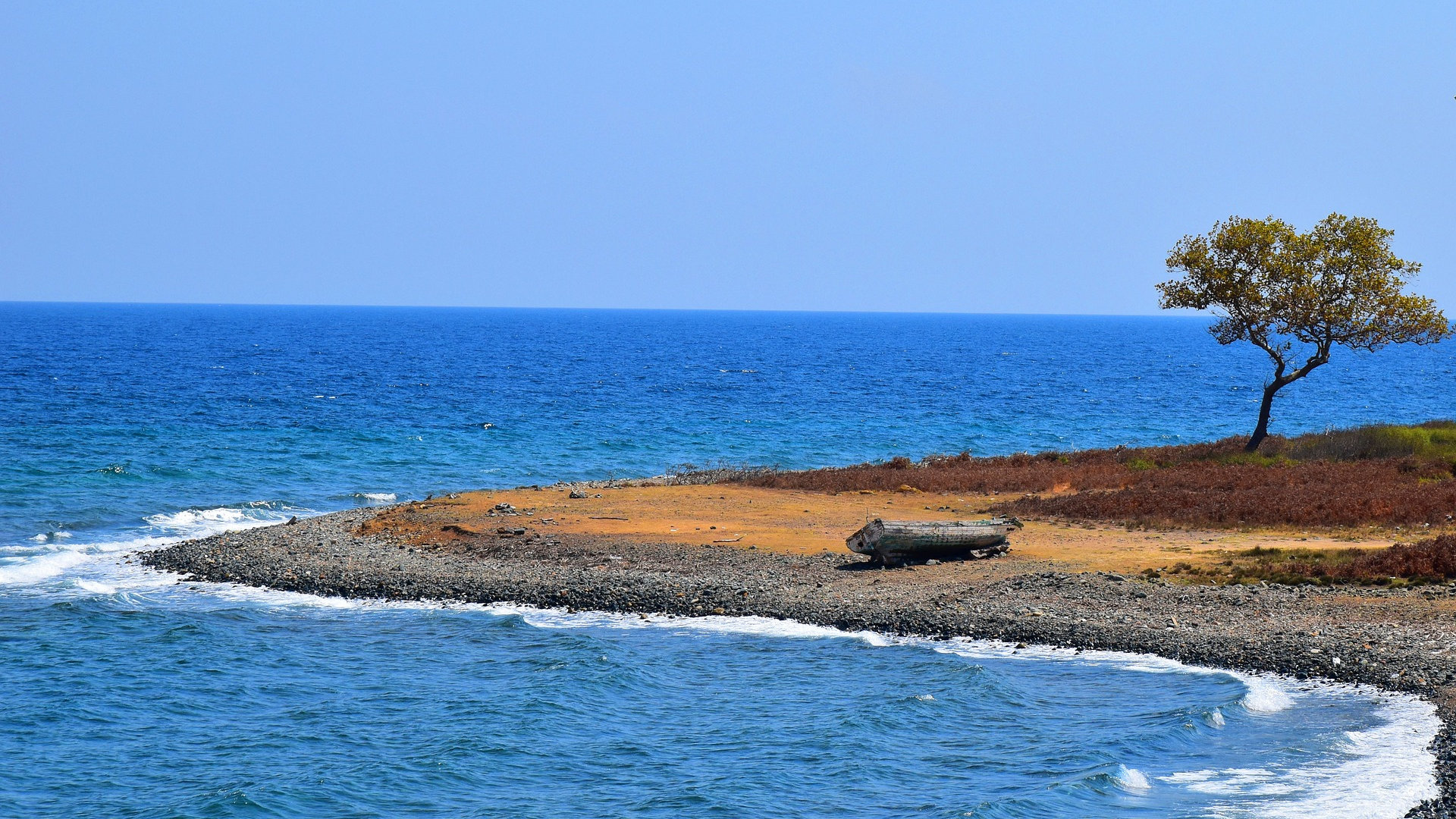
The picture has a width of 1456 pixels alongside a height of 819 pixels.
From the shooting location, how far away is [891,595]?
26781mm

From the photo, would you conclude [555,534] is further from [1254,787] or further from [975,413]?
[975,413]

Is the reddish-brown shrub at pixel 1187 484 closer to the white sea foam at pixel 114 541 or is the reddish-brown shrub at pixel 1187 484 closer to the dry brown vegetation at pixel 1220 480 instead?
A: the dry brown vegetation at pixel 1220 480

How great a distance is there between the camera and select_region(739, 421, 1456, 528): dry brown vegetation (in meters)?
33.0

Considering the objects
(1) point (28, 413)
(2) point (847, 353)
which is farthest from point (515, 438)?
(2) point (847, 353)

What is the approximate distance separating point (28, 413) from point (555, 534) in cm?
4626

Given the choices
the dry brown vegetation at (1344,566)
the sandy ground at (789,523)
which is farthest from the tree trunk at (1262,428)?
the dry brown vegetation at (1344,566)

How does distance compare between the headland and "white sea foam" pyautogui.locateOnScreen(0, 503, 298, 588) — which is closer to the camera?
the headland

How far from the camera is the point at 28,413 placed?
66.1m

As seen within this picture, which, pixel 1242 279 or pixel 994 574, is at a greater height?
pixel 1242 279

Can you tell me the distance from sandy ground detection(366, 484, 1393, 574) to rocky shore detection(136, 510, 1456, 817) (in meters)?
1.11

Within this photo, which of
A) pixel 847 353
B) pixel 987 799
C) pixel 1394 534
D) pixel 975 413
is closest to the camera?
pixel 987 799

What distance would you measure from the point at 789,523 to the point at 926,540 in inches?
297

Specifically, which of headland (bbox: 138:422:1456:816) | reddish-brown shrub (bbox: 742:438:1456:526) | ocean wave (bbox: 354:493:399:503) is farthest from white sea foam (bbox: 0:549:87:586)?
reddish-brown shrub (bbox: 742:438:1456:526)

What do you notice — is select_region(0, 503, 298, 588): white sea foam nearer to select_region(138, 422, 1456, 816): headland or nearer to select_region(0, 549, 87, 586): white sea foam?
select_region(0, 549, 87, 586): white sea foam
